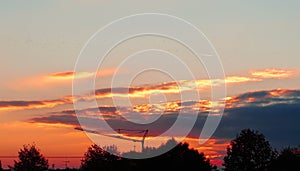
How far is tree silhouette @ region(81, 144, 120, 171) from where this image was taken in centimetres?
9649

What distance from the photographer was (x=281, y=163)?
9544 cm

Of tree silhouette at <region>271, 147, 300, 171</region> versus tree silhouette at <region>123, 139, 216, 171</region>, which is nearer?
tree silhouette at <region>123, 139, 216, 171</region>

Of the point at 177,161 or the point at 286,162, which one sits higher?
the point at 177,161

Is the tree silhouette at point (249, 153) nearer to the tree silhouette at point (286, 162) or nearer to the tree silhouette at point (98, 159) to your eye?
the tree silhouette at point (286, 162)

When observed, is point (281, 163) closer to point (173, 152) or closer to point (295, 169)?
point (295, 169)

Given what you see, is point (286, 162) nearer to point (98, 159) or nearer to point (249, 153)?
point (249, 153)

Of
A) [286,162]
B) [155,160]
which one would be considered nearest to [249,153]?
[286,162]

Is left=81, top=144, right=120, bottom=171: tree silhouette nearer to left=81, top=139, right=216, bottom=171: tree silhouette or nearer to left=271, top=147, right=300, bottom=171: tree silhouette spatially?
left=81, top=139, right=216, bottom=171: tree silhouette

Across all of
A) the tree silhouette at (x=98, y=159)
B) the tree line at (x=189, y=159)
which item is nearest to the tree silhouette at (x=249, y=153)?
the tree line at (x=189, y=159)

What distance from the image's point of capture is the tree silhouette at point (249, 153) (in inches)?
3885

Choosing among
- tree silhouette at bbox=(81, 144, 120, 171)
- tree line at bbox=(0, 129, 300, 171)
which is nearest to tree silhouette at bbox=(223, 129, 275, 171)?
tree line at bbox=(0, 129, 300, 171)

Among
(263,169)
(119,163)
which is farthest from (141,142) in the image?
(263,169)

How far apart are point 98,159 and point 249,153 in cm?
2328

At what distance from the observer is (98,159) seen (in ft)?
328
